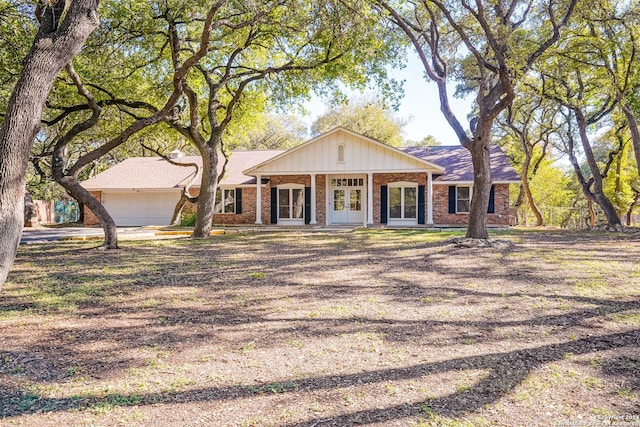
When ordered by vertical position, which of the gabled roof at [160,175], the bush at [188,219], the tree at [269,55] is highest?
the tree at [269,55]

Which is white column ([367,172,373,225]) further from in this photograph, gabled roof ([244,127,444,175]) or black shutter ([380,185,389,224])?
black shutter ([380,185,389,224])

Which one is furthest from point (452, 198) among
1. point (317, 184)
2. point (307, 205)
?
point (307, 205)

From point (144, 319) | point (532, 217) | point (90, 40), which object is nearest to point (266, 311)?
point (144, 319)

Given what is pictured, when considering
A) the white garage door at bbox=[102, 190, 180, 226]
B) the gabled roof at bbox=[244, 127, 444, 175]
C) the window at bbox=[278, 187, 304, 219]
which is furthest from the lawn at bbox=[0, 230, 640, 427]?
the white garage door at bbox=[102, 190, 180, 226]

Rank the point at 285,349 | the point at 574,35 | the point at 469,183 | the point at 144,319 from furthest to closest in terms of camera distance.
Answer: the point at 469,183 < the point at 574,35 < the point at 144,319 < the point at 285,349

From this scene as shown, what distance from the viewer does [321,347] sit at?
4.01m

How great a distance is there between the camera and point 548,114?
25734mm

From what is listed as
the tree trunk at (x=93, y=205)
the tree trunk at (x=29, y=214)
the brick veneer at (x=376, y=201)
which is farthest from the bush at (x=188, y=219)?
the tree trunk at (x=93, y=205)

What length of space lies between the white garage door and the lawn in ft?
56.1

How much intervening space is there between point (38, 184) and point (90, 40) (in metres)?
22.7

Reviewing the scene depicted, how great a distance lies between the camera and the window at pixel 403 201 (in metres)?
21.2

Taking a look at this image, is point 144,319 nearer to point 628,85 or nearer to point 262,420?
point 262,420

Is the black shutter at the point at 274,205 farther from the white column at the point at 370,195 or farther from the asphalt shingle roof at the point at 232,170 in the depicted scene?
the white column at the point at 370,195

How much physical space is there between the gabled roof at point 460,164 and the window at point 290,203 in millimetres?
6719
